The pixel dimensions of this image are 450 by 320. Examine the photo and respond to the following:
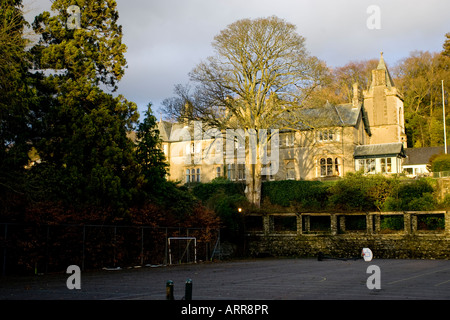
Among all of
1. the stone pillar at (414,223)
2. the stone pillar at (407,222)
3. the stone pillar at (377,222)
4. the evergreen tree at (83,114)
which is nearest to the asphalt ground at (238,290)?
the evergreen tree at (83,114)

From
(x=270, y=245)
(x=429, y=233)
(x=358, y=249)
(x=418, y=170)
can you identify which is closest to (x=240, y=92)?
(x=270, y=245)

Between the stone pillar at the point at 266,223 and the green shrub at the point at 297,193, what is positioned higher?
the green shrub at the point at 297,193

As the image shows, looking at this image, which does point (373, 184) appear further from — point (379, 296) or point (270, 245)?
point (379, 296)

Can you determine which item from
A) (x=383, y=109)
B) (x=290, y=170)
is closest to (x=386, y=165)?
(x=290, y=170)

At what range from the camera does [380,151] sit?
5166 centimetres

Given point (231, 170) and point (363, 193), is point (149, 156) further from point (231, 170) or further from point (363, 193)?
point (231, 170)

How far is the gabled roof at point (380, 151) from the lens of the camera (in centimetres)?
5106

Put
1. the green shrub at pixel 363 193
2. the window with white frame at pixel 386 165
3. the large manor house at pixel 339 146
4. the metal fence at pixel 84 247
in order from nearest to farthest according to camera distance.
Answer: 1. the metal fence at pixel 84 247
2. the green shrub at pixel 363 193
3. the window with white frame at pixel 386 165
4. the large manor house at pixel 339 146

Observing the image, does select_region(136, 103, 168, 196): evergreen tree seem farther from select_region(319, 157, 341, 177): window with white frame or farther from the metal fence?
select_region(319, 157, 341, 177): window with white frame

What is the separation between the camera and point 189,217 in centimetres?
3144

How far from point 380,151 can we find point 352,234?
16.6 metres

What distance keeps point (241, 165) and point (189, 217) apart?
25.2 meters

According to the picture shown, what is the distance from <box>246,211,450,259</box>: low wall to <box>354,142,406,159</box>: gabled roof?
12701 millimetres

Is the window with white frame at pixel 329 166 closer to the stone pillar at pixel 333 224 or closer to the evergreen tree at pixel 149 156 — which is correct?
the stone pillar at pixel 333 224
